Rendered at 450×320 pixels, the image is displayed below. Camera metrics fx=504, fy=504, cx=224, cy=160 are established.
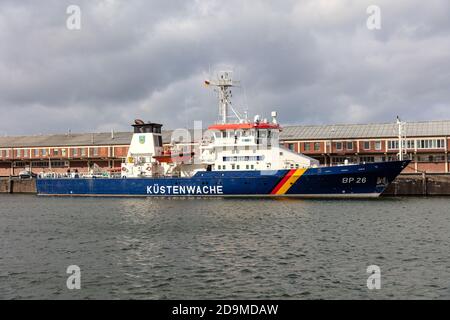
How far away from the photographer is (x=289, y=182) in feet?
152

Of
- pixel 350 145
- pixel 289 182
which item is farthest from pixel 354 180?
pixel 350 145

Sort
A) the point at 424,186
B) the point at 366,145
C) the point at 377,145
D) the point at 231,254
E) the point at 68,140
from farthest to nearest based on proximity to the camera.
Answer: the point at 68,140
the point at 366,145
the point at 377,145
the point at 424,186
the point at 231,254

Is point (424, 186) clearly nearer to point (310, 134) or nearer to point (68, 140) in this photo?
point (310, 134)

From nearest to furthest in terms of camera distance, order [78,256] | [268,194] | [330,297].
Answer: [330,297], [78,256], [268,194]

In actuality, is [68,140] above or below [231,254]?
above

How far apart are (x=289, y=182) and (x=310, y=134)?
23.5 m

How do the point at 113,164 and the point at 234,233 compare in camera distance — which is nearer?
the point at 234,233

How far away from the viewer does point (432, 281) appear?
16.8 meters

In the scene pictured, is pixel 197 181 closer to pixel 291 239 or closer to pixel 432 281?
pixel 291 239

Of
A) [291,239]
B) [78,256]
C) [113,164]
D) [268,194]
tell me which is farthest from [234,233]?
[113,164]

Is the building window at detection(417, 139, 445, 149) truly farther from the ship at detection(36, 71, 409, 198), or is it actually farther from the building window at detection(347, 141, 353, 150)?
the ship at detection(36, 71, 409, 198)

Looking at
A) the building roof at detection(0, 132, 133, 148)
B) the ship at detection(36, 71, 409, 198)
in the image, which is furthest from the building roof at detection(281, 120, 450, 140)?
the building roof at detection(0, 132, 133, 148)

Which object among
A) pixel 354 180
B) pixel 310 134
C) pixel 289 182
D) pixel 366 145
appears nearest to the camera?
pixel 354 180
